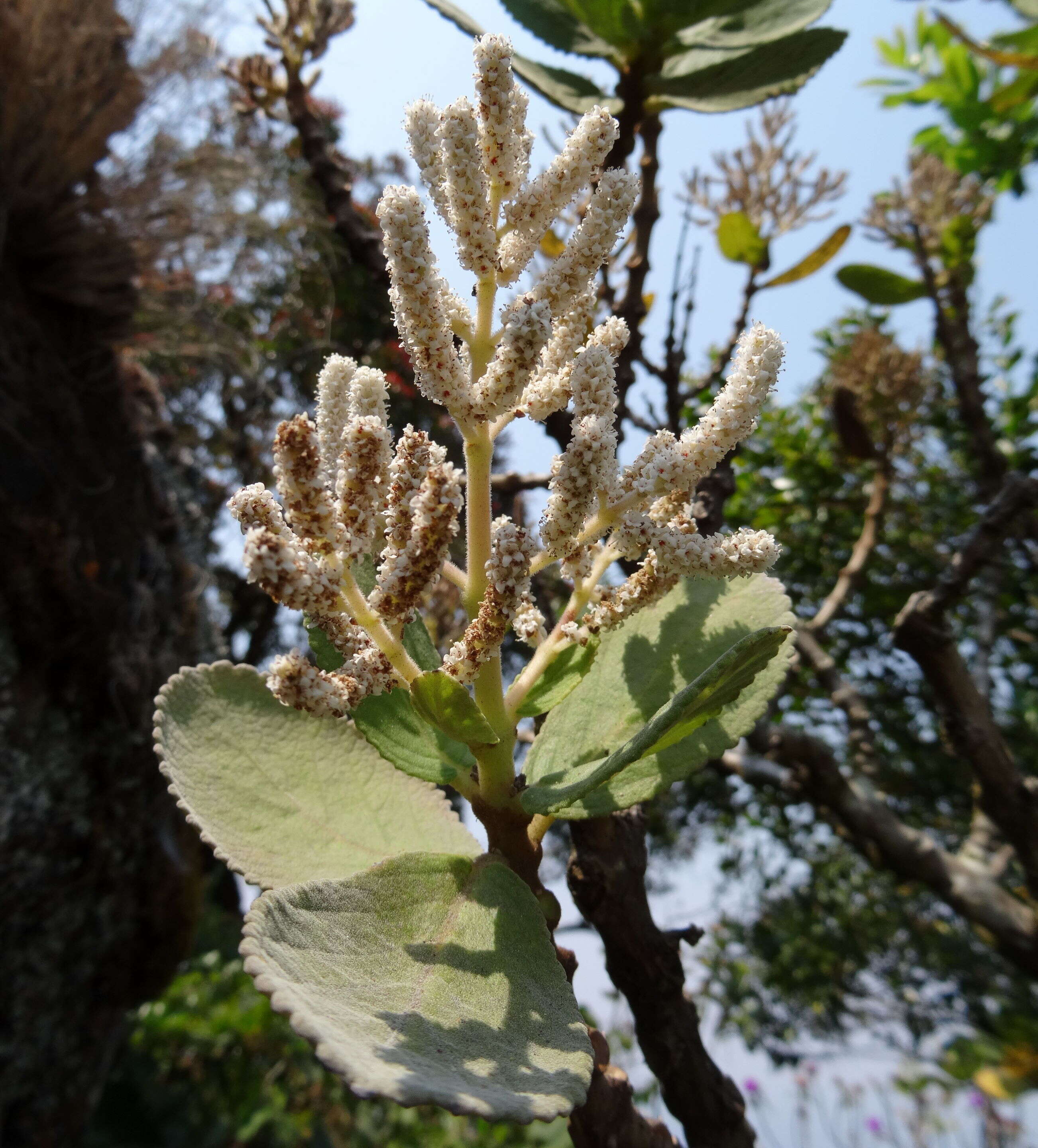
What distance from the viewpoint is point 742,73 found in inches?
42.5

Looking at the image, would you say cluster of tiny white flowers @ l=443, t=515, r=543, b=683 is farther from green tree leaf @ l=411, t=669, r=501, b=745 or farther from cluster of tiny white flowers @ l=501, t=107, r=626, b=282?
cluster of tiny white flowers @ l=501, t=107, r=626, b=282

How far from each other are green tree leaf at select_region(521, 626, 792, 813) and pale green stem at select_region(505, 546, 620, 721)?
0.28 feet

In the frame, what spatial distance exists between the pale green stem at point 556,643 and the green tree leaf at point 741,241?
835mm

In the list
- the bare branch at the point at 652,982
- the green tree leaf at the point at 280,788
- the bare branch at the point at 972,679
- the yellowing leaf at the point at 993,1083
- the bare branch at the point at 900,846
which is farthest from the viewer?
the yellowing leaf at the point at 993,1083

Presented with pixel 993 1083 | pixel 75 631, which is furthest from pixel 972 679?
pixel 993 1083

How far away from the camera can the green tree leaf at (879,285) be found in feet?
5.66

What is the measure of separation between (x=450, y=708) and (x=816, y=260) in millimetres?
1066

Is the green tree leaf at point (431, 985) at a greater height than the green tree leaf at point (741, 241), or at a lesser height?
lesser

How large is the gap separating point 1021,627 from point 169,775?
265cm

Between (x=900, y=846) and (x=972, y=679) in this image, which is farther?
(x=900, y=846)

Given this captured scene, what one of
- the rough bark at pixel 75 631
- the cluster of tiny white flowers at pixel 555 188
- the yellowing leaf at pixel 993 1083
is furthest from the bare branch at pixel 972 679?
the rough bark at pixel 75 631

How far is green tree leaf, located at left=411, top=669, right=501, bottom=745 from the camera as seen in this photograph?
50 cm

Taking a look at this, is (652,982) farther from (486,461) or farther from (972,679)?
(972,679)

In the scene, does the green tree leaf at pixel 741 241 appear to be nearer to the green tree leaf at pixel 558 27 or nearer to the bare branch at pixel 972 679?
the green tree leaf at pixel 558 27
